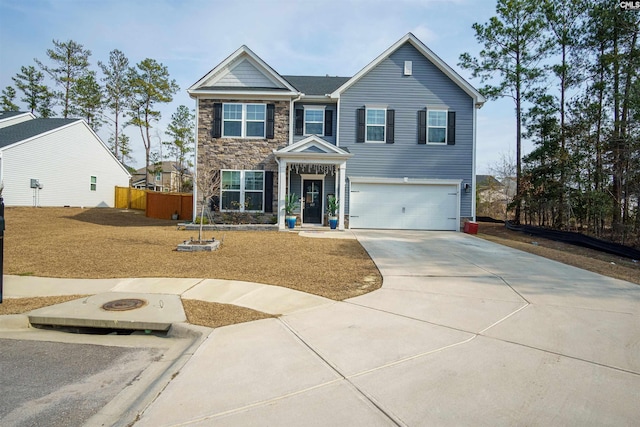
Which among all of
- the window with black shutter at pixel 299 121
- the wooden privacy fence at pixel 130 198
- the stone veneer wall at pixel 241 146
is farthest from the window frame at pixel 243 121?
the wooden privacy fence at pixel 130 198

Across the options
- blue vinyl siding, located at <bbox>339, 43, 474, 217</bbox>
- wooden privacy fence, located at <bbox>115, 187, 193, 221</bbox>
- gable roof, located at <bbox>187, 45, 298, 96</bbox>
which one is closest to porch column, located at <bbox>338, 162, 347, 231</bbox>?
blue vinyl siding, located at <bbox>339, 43, 474, 217</bbox>

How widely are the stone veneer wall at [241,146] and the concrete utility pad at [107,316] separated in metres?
11.0

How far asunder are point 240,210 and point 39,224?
8.61 meters

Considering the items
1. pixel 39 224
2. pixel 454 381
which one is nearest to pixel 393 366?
pixel 454 381

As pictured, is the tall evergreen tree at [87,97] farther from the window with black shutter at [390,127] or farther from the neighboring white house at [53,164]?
the window with black shutter at [390,127]

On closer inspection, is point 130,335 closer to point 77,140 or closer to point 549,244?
point 549,244

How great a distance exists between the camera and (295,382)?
9.64 ft

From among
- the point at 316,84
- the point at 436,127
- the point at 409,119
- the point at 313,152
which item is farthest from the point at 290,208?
the point at 436,127

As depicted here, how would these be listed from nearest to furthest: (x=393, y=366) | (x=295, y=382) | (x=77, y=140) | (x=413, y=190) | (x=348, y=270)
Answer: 1. (x=295, y=382)
2. (x=393, y=366)
3. (x=348, y=270)
4. (x=413, y=190)
5. (x=77, y=140)

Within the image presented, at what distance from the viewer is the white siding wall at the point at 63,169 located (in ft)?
69.4

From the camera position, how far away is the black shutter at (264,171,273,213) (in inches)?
617

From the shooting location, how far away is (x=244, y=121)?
15891mm

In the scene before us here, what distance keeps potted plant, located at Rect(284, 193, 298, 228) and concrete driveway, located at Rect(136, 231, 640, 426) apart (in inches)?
365

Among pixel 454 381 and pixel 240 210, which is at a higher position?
pixel 240 210
